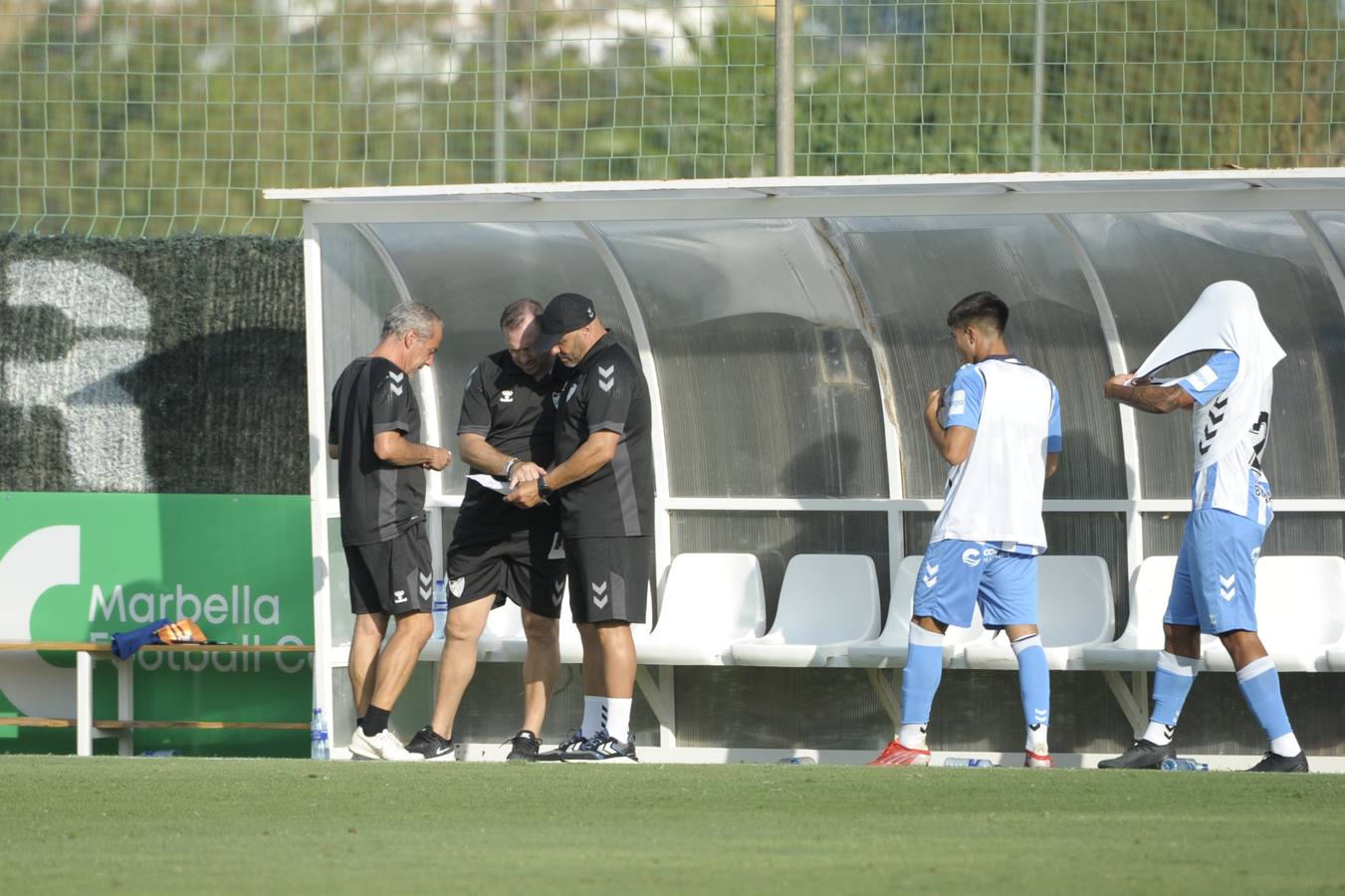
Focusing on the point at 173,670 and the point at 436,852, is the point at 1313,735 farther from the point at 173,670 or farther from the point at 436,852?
the point at 173,670

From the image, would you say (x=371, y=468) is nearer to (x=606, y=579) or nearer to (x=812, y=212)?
(x=606, y=579)

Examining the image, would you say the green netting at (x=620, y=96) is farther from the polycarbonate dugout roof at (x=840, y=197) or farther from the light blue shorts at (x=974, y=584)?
the light blue shorts at (x=974, y=584)

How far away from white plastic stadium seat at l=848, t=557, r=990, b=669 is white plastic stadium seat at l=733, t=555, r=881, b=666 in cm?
10

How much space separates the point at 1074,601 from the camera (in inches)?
301

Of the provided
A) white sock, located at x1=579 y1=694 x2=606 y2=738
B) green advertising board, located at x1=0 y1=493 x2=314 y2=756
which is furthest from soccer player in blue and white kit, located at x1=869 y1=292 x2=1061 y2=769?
green advertising board, located at x1=0 y1=493 x2=314 y2=756

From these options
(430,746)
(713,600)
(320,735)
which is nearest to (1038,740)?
(713,600)

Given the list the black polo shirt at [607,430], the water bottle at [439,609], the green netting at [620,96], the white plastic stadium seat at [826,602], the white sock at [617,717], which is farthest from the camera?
the green netting at [620,96]

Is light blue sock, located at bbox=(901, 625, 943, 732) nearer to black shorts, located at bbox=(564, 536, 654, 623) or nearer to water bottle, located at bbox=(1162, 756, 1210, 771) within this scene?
water bottle, located at bbox=(1162, 756, 1210, 771)

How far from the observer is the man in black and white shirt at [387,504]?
6719 millimetres

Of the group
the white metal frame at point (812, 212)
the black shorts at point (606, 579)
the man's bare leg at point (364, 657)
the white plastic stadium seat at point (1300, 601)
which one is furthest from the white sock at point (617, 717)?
the white plastic stadium seat at point (1300, 601)

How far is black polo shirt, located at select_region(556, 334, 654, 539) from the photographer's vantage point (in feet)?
21.0

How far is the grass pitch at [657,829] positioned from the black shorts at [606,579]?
0.66 m

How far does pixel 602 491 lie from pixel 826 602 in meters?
1.76

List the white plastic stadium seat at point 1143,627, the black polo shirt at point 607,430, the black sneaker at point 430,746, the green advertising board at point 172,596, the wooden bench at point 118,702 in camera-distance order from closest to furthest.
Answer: the black polo shirt at point 607,430
the black sneaker at point 430,746
the white plastic stadium seat at point 1143,627
the wooden bench at point 118,702
the green advertising board at point 172,596
